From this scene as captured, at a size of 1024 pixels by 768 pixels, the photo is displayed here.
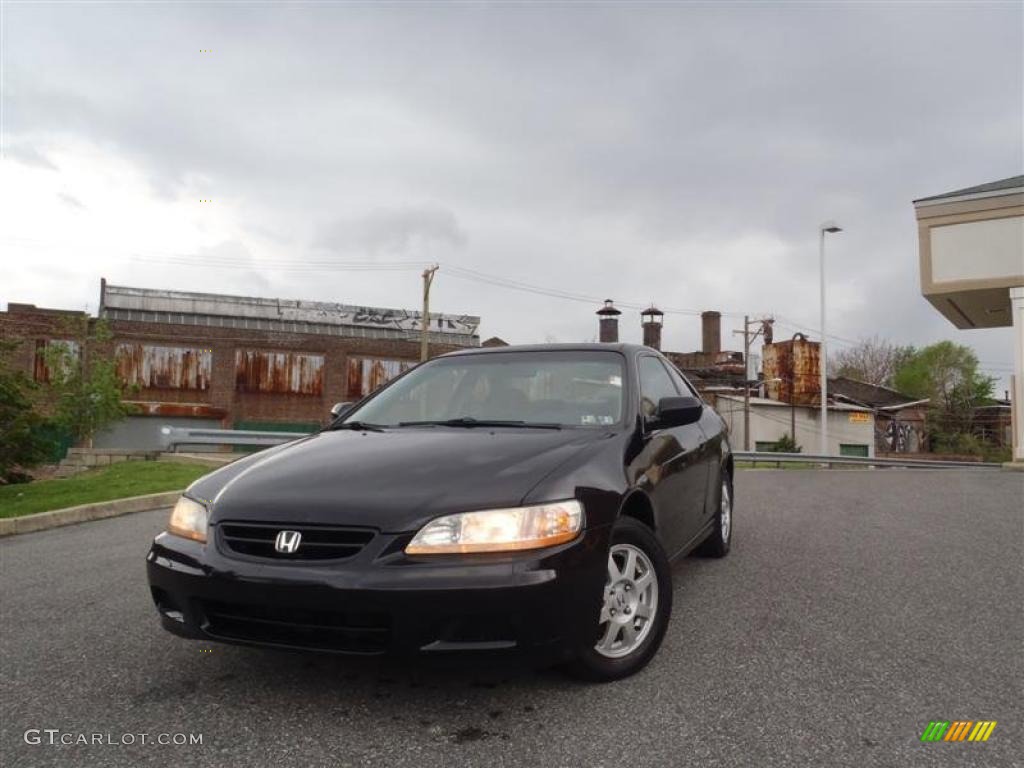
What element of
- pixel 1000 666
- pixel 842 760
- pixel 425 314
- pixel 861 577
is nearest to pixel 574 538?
pixel 842 760

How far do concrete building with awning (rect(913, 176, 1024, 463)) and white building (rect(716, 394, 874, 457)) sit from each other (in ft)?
76.7

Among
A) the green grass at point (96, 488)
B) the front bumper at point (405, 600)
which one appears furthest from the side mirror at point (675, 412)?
the green grass at point (96, 488)

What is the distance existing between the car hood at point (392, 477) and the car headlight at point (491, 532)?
38mm

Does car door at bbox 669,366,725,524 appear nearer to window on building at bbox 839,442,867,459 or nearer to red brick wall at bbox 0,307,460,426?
red brick wall at bbox 0,307,460,426

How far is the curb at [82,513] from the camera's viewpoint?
26.2ft

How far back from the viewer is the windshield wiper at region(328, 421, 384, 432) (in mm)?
3802

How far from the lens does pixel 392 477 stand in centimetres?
285

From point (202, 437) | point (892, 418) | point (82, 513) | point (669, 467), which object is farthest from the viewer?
point (892, 418)

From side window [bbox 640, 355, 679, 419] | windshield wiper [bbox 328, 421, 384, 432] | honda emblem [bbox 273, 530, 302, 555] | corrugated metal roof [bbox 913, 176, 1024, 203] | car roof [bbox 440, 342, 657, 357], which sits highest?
corrugated metal roof [bbox 913, 176, 1024, 203]

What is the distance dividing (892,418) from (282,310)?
127ft

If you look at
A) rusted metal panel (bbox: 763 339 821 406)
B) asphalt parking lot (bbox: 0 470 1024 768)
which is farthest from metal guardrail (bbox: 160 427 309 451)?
rusted metal panel (bbox: 763 339 821 406)

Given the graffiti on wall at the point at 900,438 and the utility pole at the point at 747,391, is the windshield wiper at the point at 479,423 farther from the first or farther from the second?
the graffiti on wall at the point at 900,438

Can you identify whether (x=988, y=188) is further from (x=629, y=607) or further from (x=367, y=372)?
(x=367, y=372)

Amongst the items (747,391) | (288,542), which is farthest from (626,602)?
(747,391)
